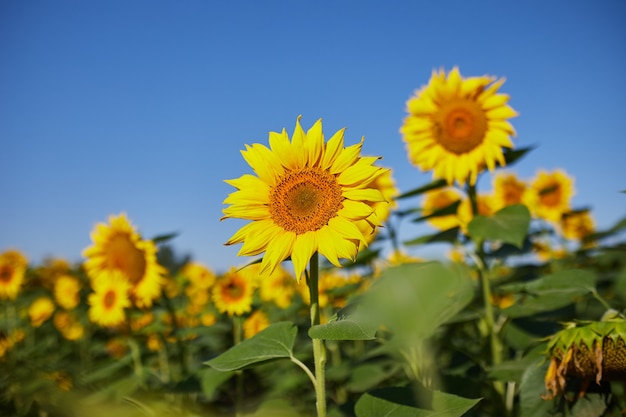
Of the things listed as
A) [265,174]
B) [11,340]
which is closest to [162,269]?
[265,174]

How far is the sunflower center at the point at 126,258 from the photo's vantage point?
3.07 m

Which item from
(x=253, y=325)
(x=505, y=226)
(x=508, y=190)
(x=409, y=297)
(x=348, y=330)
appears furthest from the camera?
(x=508, y=190)

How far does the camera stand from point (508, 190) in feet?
15.2

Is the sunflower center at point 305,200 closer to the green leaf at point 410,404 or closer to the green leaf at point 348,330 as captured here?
the green leaf at point 348,330

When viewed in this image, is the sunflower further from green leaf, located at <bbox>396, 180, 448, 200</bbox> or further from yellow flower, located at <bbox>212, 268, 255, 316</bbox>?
yellow flower, located at <bbox>212, 268, 255, 316</bbox>

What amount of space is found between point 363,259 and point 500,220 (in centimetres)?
99

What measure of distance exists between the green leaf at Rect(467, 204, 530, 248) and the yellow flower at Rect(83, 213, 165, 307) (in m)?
Result: 1.80

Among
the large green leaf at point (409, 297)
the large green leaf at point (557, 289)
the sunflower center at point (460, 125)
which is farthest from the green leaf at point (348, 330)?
the sunflower center at point (460, 125)

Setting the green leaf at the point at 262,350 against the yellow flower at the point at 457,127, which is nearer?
the green leaf at the point at 262,350

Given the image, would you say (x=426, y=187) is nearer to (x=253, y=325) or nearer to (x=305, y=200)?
(x=305, y=200)

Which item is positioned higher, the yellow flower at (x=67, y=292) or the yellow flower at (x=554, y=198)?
the yellow flower at (x=554, y=198)

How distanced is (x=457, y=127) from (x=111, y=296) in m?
2.31

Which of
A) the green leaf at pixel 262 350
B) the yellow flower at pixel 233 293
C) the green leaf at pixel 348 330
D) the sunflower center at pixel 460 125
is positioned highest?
the sunflower center at pixel 460 125

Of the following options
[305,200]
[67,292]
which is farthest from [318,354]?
[67,292]
